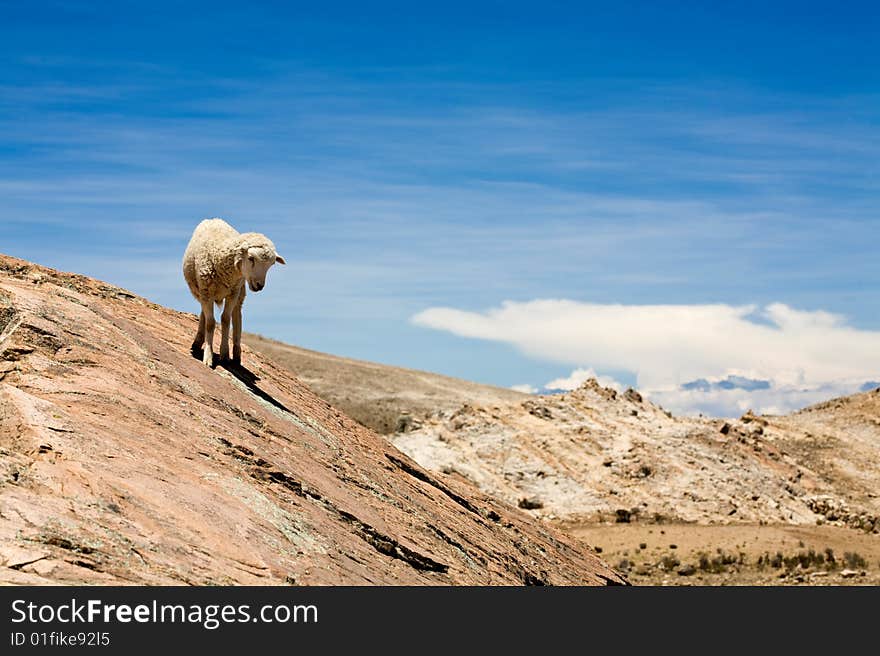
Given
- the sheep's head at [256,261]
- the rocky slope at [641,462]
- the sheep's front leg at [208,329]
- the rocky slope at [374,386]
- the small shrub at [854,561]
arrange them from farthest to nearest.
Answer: the rocky slope at [374,386] < the rocky slope at [641,462] < the small shrub at [854,561] < the sheep's front leg at [208,329] < the sheep's head at [256,261]

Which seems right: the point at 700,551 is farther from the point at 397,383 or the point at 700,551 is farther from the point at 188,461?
the point at 397,383

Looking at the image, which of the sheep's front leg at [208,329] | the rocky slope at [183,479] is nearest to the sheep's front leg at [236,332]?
the rocky slope at [183,479]

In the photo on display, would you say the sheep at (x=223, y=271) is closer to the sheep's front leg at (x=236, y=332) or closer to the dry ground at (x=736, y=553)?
the sheep's front leg at (x=236, y=332)

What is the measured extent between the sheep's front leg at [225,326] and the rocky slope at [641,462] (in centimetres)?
2195

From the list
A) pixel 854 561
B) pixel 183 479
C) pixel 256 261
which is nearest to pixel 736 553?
pixel 854 561

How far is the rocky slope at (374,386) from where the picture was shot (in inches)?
3307

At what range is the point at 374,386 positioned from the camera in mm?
97000

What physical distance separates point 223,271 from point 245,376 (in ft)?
5.64

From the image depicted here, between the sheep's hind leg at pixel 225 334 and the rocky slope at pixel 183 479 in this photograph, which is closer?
the rocky slope at pixel 183 479

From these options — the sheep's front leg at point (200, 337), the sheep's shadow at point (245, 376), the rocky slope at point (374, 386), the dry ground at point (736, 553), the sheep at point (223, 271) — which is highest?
the rocky slope at point (374, 386)

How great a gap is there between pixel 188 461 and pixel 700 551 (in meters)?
24.9

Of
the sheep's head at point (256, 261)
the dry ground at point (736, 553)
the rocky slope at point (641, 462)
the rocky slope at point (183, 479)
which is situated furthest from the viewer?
the rocky slope at point (641, 462)

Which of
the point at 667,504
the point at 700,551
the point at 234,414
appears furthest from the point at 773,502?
the point at 234,414

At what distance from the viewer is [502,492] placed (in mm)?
38500
